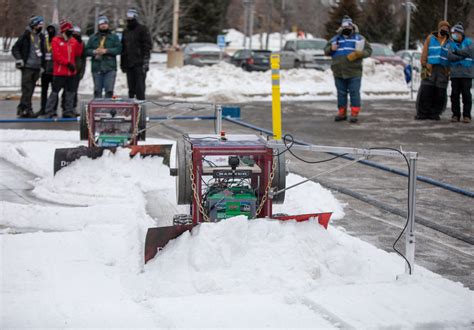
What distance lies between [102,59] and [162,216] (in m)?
8.70

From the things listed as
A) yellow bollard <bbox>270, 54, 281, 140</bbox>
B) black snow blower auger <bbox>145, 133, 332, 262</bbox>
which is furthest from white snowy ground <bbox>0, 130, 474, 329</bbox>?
yellow bollard <bbox>270, 54, 281, 140</bbox>

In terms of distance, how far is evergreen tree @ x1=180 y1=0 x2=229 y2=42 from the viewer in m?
54.9

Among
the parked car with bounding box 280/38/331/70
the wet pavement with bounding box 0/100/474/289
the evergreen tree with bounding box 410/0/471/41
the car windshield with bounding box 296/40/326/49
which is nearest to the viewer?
the wet pavement with bounding box 0/100/474/289

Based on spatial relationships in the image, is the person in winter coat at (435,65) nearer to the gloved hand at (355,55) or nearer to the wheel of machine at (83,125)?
the gloved hand at (355,55)

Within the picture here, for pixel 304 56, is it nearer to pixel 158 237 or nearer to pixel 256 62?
pixel 256 62

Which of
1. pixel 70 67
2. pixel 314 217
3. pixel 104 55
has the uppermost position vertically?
pixel 104 55

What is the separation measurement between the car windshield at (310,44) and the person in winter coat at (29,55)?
67.9 feet

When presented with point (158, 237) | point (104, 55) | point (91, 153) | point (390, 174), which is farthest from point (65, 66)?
point (158, 237)

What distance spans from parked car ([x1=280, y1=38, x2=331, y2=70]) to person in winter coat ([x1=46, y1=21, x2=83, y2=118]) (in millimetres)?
18521

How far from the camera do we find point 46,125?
1625 cm

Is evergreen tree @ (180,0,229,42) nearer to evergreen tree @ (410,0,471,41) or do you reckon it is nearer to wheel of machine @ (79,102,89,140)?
evergreen tree @ (410,0,471,41)

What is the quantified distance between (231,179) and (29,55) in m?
11.2

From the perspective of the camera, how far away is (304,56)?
3575cm

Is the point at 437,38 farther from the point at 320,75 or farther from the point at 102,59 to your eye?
the point at 320,75
